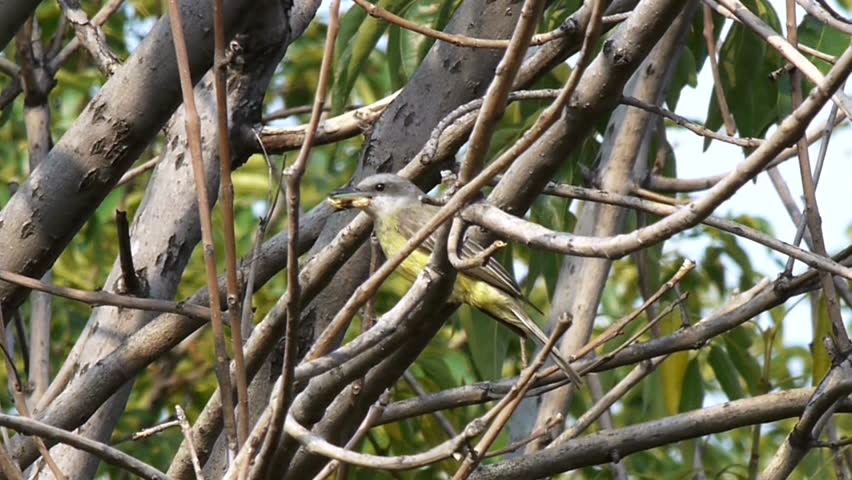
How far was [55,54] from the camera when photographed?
4930mm

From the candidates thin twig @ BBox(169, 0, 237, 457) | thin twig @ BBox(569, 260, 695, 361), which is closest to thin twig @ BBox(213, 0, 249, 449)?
thin twig @ BBox(169, 0, 237, 457)

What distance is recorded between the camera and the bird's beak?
3.57 metres

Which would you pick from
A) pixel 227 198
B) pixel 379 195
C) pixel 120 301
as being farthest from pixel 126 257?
pixel 227 198

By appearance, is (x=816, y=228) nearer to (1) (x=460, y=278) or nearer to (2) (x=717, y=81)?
(2) (x=717, y=81)

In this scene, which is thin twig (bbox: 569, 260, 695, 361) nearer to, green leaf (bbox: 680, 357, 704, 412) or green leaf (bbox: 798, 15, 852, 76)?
green leaf (bbox: 798, 15, 852, 76)

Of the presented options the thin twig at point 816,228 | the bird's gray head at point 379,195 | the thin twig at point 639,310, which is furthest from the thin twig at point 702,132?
the bird's gray head at point 379,195

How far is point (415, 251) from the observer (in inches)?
163

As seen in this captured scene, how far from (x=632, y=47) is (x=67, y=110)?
5.49 meters

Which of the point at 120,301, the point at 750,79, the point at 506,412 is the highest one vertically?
the point at 750,79

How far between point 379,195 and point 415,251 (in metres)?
0.35

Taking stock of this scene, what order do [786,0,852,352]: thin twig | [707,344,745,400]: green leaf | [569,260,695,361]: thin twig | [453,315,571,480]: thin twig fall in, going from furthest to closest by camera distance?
[707,344,745,400]: green leaf < [786,0,852,352]: thin twig < [569,260,695,361]: thin twig < [453,315,571,480]: thin twig

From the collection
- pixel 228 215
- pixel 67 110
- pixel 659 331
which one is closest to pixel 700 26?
pixel 659 331

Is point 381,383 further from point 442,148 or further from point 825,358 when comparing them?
point 825,358

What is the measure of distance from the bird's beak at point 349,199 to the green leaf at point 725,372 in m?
1.56
